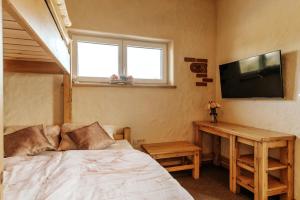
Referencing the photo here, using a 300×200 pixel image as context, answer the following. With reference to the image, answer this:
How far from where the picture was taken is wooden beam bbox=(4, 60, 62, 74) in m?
2.24

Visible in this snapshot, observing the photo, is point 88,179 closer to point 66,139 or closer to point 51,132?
point 66,139

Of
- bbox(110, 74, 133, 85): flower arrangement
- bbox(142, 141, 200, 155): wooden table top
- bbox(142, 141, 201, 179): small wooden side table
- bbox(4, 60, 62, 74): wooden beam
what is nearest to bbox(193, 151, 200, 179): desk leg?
bbox(142, 141, 201, 179): small wooden side table

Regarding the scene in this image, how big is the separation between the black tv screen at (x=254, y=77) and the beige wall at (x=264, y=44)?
0.35ft

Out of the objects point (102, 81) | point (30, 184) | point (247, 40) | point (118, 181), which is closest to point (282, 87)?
point (247, 40)

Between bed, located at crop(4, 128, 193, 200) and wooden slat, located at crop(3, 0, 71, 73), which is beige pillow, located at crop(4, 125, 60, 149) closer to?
bed, located at crop(4, 128, 193, 200)

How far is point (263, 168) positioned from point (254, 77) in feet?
3.51

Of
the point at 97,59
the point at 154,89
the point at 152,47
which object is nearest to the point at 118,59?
the point at 97,59

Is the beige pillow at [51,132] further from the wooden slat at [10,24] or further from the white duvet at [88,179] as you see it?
the wooden slat at [10,24]

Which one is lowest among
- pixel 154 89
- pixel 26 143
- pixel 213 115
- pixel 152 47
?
pixel 26 143

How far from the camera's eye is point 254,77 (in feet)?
7.86

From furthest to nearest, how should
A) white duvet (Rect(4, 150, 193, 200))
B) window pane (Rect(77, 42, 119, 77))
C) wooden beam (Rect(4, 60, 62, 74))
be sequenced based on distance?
1. window pane (Rect(77, 42, 119, 77))
2. wooden beam (Rect(4, 60, 62, 74))
3. white duvet (Rect(4, 150, 193, 200))

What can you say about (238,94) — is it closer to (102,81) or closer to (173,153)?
(173,153)

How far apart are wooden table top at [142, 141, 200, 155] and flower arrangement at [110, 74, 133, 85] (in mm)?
947

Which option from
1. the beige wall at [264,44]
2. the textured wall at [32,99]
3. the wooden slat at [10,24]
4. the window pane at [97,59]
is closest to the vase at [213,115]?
the beige wall at [264,44]
